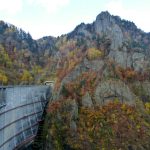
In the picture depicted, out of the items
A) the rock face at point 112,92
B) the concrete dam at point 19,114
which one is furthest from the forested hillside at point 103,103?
the concrete dam at point 19,114

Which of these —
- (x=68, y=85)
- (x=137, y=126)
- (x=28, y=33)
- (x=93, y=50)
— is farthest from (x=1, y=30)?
(x=137, y=126)

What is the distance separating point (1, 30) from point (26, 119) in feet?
396

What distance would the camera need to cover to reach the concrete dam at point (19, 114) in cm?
5266

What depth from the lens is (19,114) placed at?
2406 inches

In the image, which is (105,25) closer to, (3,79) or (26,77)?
(26,77)

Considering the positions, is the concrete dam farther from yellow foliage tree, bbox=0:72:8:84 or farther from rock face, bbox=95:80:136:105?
yellow foliage tree, bbox=0:72:8:84

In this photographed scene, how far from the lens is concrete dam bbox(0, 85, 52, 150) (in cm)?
5266

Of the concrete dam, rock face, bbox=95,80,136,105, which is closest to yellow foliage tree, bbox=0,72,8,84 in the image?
the concrete dam

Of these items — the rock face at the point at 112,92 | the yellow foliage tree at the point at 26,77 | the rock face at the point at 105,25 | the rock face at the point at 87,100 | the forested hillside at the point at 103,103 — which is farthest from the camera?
the yellow foliage tree at the point at 26,77

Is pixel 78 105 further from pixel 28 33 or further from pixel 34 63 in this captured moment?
pixel 28 33

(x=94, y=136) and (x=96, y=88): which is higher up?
(x=96, y=88)

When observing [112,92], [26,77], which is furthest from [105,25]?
[112,92]

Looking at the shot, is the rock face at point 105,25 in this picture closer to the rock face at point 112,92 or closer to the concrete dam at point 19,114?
the rock face at point 112,92

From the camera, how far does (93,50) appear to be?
90.2m
